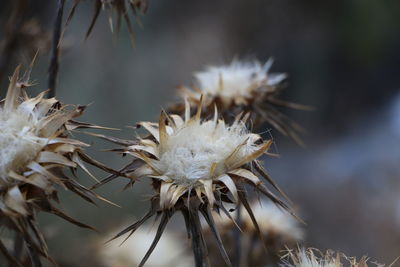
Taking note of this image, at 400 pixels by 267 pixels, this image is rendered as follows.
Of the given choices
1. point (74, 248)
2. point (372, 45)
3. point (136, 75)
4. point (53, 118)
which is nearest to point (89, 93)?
point (136, 75)

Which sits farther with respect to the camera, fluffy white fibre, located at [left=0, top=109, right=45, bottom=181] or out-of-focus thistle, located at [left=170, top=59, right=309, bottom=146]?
out-of-focus thistle, located at [left=170, top=59, right=309, bottom=146]

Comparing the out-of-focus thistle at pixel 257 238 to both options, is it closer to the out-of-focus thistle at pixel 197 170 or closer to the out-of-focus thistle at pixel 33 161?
the out-of-focus thistle at pixel 197 170

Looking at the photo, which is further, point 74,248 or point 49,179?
point 74,248

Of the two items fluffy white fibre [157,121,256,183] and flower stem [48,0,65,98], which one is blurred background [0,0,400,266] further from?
fluffy white fibre [157,121,256,183]

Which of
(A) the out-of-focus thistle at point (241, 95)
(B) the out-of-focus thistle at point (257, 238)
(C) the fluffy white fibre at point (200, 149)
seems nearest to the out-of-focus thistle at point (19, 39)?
(A) the out-of-focus thistle at point (241, 95)

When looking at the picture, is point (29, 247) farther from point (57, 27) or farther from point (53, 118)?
point (57, 27)

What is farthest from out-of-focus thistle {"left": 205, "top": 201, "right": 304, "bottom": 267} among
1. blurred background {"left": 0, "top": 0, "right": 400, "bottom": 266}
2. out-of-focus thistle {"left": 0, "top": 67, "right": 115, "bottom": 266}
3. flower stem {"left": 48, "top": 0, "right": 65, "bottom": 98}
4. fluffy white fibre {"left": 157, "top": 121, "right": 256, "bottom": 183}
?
blurred background {"left": 0, "top": 0, "right": 400, "bottom": 266}
